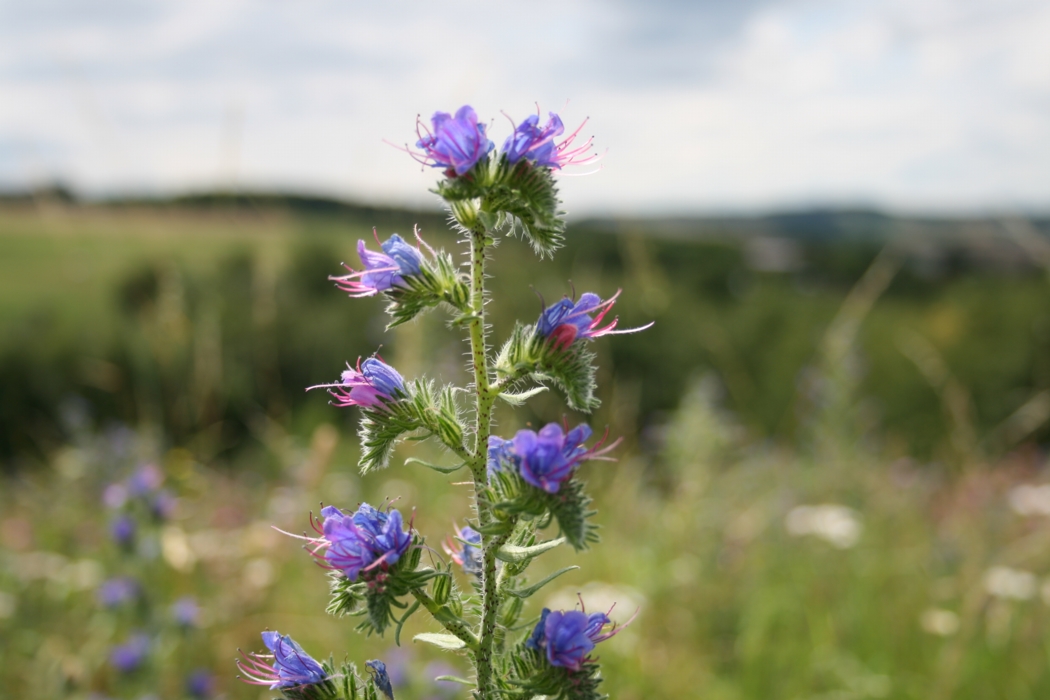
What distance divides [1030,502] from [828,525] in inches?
114

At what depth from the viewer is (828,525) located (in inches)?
217

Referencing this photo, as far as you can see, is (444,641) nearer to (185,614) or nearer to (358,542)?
(358,542)

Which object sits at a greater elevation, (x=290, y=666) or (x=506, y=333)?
(x=290, y=666)

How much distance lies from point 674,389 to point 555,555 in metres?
11.1

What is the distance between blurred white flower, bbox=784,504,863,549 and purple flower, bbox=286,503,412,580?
4397mm

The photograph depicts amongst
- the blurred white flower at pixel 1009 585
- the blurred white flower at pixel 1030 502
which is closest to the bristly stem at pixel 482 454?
the blurred white flower at pixel 1009 585

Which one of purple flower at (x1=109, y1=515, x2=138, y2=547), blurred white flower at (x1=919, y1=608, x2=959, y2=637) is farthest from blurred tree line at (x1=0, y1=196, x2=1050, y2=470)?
purple flower at (x1=109, y1=515, x2=138, y2=547)

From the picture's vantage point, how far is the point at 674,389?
16.3 m

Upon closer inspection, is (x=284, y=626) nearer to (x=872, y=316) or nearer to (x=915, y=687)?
(x=915, y=687)

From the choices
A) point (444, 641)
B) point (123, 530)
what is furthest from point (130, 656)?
point (444, 641)

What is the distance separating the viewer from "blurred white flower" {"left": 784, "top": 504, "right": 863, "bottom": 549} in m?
5.29

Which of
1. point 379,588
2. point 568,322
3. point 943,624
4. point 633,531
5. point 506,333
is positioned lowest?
point 633,531

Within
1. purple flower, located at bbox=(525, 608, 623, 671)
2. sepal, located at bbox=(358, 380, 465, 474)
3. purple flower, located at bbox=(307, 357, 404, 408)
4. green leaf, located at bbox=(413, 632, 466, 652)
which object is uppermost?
purple flower, located at bbox=(307, 357, 404, 408)

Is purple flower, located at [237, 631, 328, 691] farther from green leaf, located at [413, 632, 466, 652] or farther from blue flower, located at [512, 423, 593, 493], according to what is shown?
blue flower, located at [512, 423, 593, 493]
